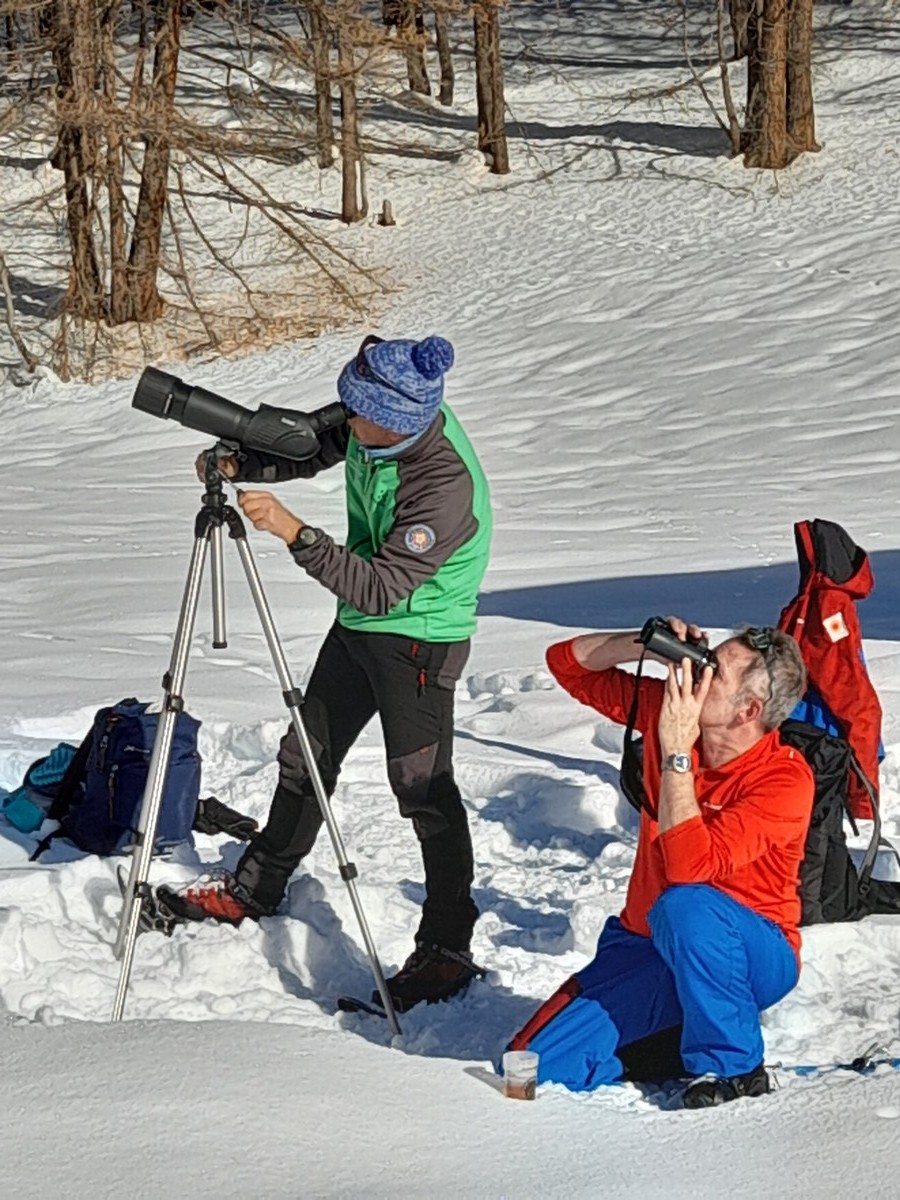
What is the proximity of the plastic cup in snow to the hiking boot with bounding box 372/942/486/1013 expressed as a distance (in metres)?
0.83

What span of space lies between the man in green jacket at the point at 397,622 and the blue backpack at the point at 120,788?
0.60 m

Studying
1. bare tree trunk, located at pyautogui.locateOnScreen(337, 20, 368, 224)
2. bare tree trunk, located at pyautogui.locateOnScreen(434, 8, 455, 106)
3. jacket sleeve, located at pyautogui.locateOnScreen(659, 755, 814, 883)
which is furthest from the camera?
bare tree trunk, located at pyautogui.locateOnScreen(434, 8, 455, 106)

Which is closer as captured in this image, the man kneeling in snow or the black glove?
the man kneeling in snow

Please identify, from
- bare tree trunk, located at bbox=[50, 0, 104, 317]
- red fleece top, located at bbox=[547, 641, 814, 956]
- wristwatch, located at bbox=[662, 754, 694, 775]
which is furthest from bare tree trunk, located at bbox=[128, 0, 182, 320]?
wristwatch, located at bbox=[662, 754, 694, 775]

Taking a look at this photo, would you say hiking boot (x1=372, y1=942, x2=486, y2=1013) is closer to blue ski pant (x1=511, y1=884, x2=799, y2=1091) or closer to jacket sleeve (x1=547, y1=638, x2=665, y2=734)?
blue ski pant (x1=511, y1=884, x2=799, y2=1091)

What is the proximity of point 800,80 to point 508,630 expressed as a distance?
44.5 ft

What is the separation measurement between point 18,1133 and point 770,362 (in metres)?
12.9

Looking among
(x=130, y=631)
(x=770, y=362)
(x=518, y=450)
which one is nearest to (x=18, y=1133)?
(x=130, y=631)

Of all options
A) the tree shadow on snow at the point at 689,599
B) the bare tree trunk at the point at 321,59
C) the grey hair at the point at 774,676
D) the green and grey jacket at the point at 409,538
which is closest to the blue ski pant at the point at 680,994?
the grey hair at the point at 774,676

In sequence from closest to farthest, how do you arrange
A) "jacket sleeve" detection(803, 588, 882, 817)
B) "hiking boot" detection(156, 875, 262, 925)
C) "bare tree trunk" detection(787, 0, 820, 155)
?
"hiking boot" detection(156, 875, 262, 925) < "jacket sleeve" detection(803, 588, 882, 817) < "bare tree trunk" detection(787, 0, 820, 155)

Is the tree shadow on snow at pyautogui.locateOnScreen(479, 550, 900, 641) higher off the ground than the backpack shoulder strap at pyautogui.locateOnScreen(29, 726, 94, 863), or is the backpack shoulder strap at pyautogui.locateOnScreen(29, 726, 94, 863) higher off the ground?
the backpack shoulder strap at pyautogui.locateOnScreen(29, 726, 94, 863)

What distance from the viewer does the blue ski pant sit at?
12.5 feet

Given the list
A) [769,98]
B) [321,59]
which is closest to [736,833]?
[321,59]

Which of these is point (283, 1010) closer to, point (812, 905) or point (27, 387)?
point (812, 905)
